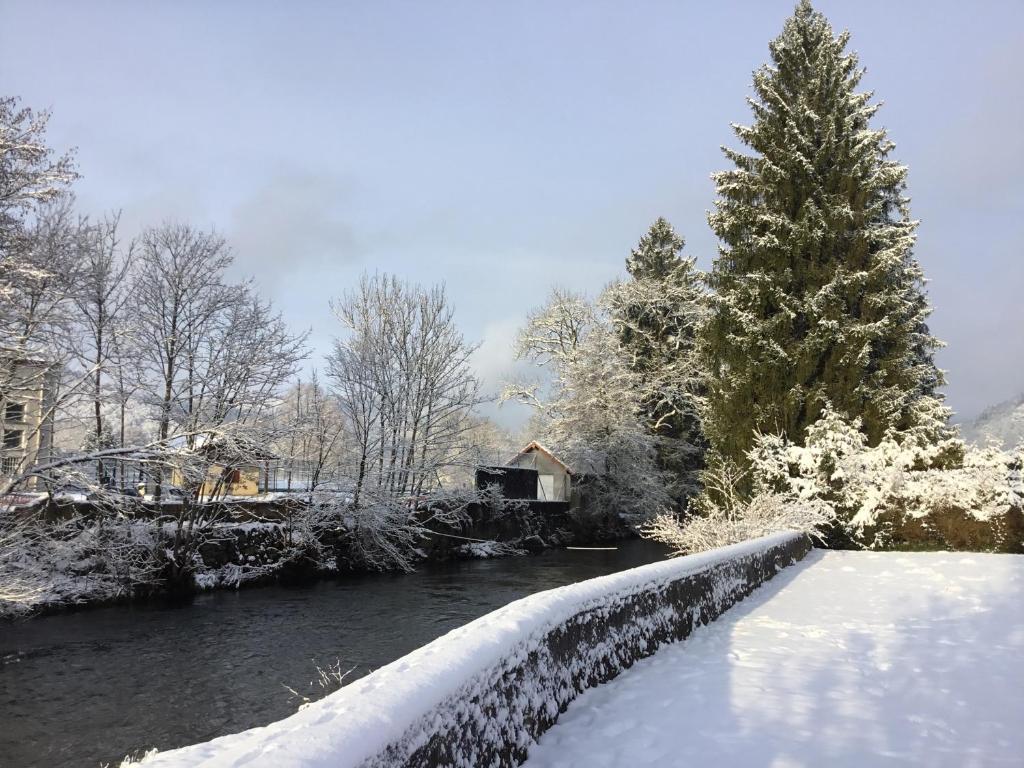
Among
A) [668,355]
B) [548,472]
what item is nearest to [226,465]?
[548,472]

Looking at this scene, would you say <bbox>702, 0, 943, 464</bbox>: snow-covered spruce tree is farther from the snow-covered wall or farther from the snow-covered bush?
the snow-covered wall

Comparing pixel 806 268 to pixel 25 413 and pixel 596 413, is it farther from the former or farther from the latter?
pixel 25 413

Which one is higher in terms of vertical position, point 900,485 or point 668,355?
point 668,355

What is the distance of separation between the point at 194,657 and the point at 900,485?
649 inches

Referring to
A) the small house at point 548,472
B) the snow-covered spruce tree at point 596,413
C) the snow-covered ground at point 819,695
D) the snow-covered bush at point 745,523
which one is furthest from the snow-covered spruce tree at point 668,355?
the snow-covered ground at point 819,695

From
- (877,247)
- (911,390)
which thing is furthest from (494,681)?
(877,247)

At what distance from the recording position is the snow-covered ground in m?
4.31

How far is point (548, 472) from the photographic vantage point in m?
34.4

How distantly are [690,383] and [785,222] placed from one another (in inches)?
625

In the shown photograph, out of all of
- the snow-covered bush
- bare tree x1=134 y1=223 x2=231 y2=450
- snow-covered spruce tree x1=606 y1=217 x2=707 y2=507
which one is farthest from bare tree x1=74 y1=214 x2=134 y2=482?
snow-covered spruce tree x1=606 y1=217 x2=707 y2=507

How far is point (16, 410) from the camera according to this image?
1382cm

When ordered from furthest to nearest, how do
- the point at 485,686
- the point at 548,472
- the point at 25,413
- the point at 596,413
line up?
the point at 548,472, the point at 596,413, the point at 25,413, the point at 485,686

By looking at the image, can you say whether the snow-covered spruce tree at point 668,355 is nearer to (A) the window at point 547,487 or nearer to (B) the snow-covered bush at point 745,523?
(A) the window at point 547,487

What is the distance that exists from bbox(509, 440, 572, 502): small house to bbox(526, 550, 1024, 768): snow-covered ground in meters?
22.9
